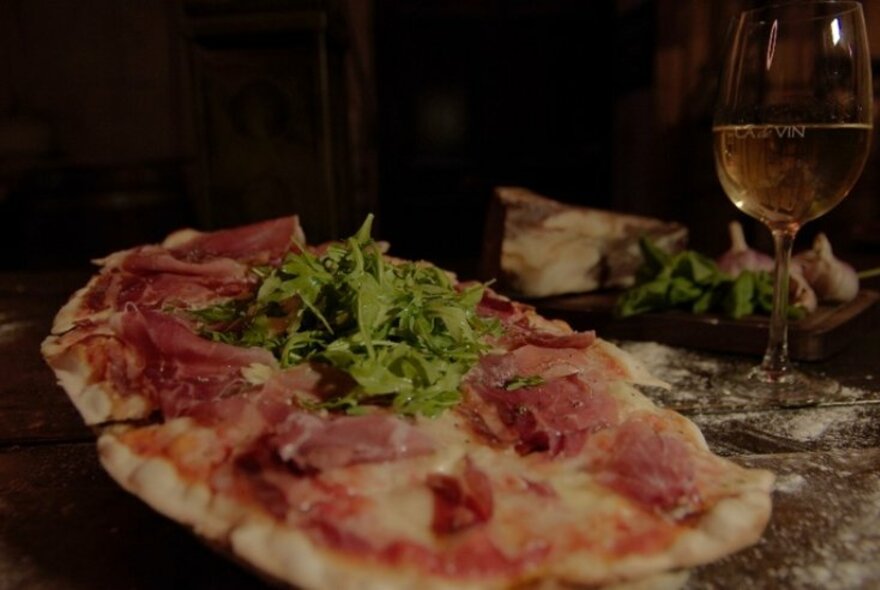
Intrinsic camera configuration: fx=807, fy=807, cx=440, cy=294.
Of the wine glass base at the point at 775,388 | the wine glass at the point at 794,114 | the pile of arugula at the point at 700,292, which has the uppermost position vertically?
the wine glass at the point at 794,114

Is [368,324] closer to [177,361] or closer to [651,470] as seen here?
[177,361]

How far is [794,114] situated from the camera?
52.2 inches

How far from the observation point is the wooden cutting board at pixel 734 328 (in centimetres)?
161

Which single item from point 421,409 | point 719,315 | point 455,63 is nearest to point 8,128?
point 455,63

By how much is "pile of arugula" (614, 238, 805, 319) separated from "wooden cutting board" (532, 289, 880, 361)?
25mm

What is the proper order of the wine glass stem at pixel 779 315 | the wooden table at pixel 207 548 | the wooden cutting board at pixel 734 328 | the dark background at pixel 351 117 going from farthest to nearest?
1. the dark background at pixel 351 117
2. the wooden cutting board at pixel 734 328
3. the wine glass stem at pixel 779 315
4. the wooden table at pixel 207 548

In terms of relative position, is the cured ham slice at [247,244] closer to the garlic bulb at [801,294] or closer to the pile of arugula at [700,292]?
the pile of arugula at [700,292]

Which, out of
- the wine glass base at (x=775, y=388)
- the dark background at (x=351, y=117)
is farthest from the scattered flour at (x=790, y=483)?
the dark background at (x=351, y=117)

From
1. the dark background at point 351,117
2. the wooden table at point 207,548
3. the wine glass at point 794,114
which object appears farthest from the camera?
the dark background at point 351,117

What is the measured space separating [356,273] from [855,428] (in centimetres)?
80

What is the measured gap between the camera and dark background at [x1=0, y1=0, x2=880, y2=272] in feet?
15.1

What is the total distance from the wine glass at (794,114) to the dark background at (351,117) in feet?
10.5

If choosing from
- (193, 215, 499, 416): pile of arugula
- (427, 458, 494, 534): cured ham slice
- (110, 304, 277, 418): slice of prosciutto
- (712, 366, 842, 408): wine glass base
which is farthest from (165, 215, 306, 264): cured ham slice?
(427, 458, 494, 534): cured ham slice

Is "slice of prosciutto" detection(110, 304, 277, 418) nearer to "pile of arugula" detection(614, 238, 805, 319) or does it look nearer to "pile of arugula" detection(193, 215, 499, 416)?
"pile of arugula" detection(193, 215, 499, 416)
